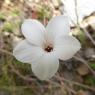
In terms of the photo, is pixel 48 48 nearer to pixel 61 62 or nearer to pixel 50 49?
pixel 50 49

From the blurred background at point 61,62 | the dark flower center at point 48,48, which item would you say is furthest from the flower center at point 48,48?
the blurred background at point 61,62

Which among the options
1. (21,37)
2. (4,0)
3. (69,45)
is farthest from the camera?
(4,0)

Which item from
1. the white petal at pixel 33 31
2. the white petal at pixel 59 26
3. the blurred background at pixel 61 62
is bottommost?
the blurred background at pixel 61 62

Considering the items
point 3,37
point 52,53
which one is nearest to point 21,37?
point 3,37

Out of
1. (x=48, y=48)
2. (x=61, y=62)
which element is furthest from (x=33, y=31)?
(x=61, y=62)

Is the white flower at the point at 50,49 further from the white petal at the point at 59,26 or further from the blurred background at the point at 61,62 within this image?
the blurred background at the point at 61,62

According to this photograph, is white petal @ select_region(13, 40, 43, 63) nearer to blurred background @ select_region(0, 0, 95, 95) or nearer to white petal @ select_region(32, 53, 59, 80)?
white petal @ select_region(32, 53, 59, 80)

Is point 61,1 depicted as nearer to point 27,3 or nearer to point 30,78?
point 27,3
